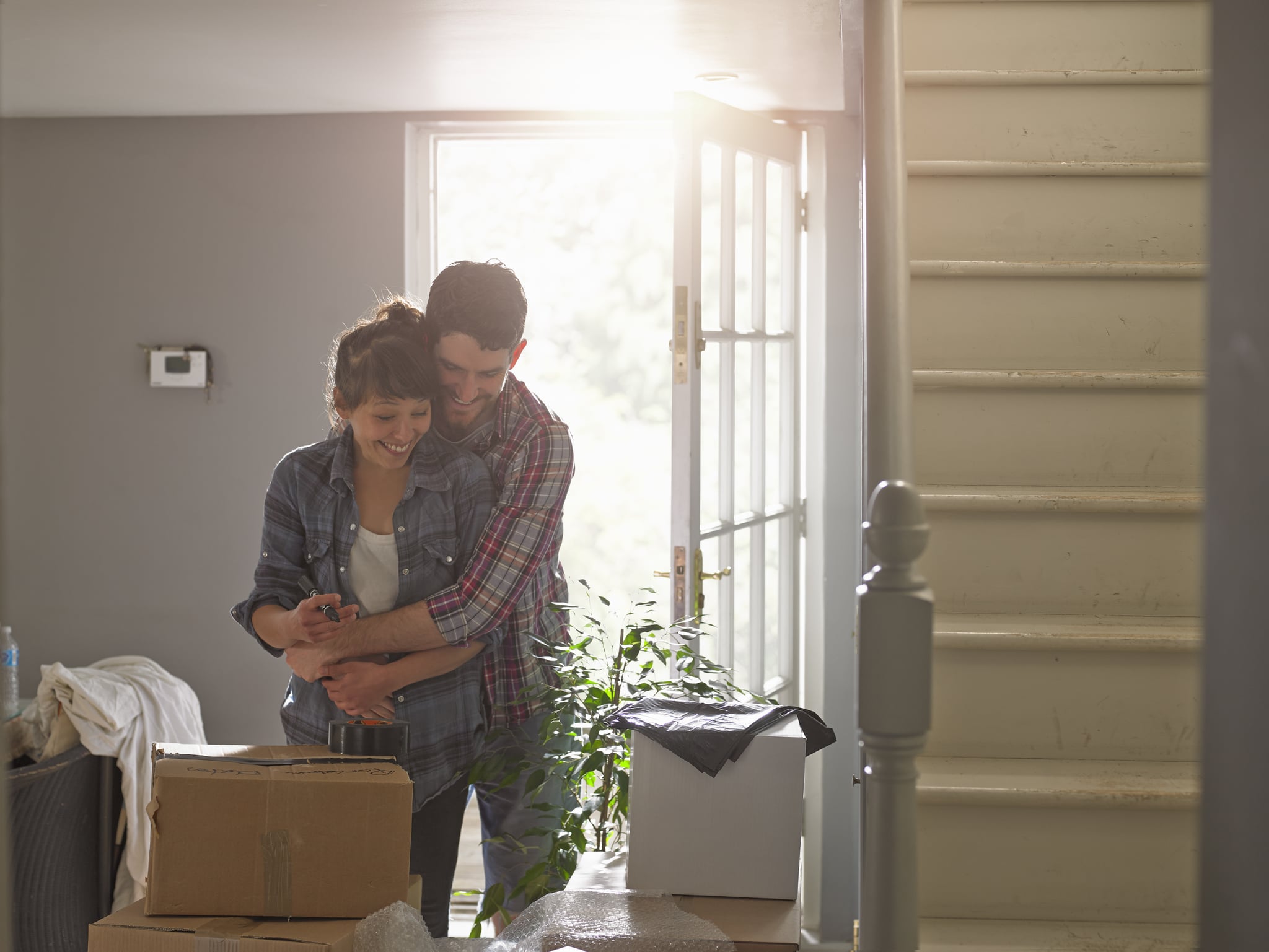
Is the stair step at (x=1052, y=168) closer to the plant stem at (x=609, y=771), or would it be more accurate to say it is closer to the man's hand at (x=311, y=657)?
the plant stem at (x=609, y=771)

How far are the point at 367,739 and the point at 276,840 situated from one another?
0.22 meters

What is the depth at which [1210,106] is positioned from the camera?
92 cm

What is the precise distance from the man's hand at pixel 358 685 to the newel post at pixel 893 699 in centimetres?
106

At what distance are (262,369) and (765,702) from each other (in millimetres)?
2269

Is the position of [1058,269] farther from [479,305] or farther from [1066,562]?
[479,305]

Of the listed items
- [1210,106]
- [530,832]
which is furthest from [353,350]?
[1210,106]

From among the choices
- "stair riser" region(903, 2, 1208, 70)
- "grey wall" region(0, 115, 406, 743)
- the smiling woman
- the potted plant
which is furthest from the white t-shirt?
"grey wall" region(0, 115, 406, 743)

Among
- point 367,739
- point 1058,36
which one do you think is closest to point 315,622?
point 367,739

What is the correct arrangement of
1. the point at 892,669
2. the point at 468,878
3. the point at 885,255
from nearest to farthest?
the point at 892,669 < the point at 885,255 < the point at 468,878

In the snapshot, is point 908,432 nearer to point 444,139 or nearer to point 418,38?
point 418,38

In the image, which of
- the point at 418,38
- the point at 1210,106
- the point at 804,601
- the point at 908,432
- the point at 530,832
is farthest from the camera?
the point at 804,601

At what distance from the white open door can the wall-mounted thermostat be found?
1606 mm

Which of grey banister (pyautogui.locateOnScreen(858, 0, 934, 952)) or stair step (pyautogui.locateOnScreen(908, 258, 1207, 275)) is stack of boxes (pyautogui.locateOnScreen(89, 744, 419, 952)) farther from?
stair step (pyautogui.locateOnScreen(908, 258, 1207, 275))

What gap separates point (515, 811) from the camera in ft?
7.17
